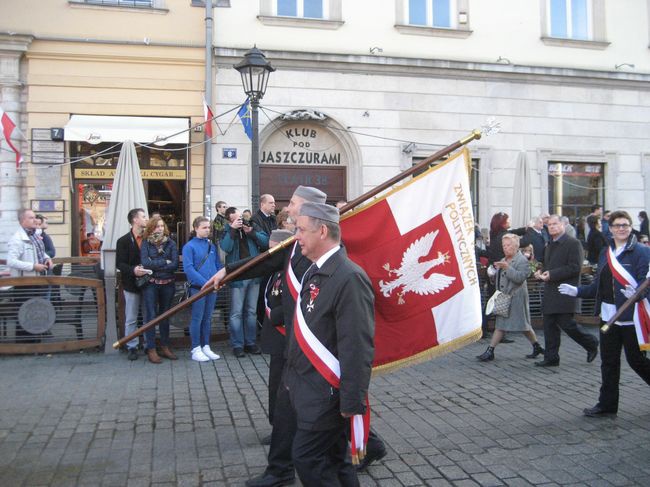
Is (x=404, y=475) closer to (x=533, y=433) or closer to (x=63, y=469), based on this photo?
(x=533, y=433)

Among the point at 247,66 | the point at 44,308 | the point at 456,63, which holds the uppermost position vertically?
the point at 456,63

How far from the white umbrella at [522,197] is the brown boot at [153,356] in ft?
28.6

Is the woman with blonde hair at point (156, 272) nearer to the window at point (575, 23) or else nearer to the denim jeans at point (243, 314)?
the denim jeans at point (243, 314)

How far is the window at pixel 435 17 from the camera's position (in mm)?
15383

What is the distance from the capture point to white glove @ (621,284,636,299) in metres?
5.59

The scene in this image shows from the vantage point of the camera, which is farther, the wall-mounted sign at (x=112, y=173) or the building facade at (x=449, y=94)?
the building facade at (x=449, y=94)

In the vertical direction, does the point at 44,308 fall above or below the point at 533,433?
above

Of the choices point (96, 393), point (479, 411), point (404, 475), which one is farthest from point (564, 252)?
point (96, 393)

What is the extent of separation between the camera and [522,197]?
14.0 meters

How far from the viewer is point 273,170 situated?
14.8 metres

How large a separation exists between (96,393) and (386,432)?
125 inches

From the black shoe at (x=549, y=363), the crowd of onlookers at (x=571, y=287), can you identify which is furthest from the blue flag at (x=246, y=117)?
the black shoe at (x=549, y=363)

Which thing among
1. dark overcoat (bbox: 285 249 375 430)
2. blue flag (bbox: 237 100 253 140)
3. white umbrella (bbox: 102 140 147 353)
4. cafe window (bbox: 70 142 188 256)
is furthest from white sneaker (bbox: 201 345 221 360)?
blue flag (bbox: 237 100 253 140)

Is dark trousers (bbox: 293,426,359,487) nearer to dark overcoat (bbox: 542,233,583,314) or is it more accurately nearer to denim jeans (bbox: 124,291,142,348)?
dark overcoat (bbox: 542,233,583,314)
